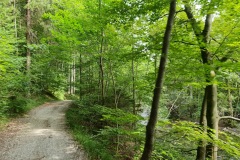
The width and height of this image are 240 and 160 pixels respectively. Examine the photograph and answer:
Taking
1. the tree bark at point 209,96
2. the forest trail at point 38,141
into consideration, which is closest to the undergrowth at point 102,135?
the forest trail at point 38,141

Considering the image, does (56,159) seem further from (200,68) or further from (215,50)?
(215,50)

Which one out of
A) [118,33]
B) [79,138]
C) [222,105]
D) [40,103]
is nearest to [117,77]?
[118,33]

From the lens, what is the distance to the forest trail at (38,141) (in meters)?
6.80

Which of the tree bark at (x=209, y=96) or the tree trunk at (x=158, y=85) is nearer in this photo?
the tree trunk at (x=158, y=85)

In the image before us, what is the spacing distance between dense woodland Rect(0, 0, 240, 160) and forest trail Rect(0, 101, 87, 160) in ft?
2.02

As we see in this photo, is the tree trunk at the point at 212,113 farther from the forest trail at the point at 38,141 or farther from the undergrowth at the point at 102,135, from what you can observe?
the forest trail at the point at 38,141

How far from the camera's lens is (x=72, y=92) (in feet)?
89.2

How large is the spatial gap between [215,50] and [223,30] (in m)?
0.80

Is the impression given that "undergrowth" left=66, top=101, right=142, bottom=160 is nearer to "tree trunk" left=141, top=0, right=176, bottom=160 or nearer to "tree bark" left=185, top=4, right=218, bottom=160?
"tree trunk" left=141, top=0, right=176, bottom=160

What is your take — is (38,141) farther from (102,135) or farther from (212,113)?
(212,113)

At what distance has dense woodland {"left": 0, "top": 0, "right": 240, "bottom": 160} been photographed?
15.2ft

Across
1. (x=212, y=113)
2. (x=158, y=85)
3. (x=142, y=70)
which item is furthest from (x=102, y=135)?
(x=158, y=85)

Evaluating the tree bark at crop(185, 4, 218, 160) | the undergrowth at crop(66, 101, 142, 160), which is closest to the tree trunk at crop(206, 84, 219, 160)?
the tree bark at crop(185, 4, 218, 160)

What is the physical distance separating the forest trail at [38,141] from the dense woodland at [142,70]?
2.02 feet
